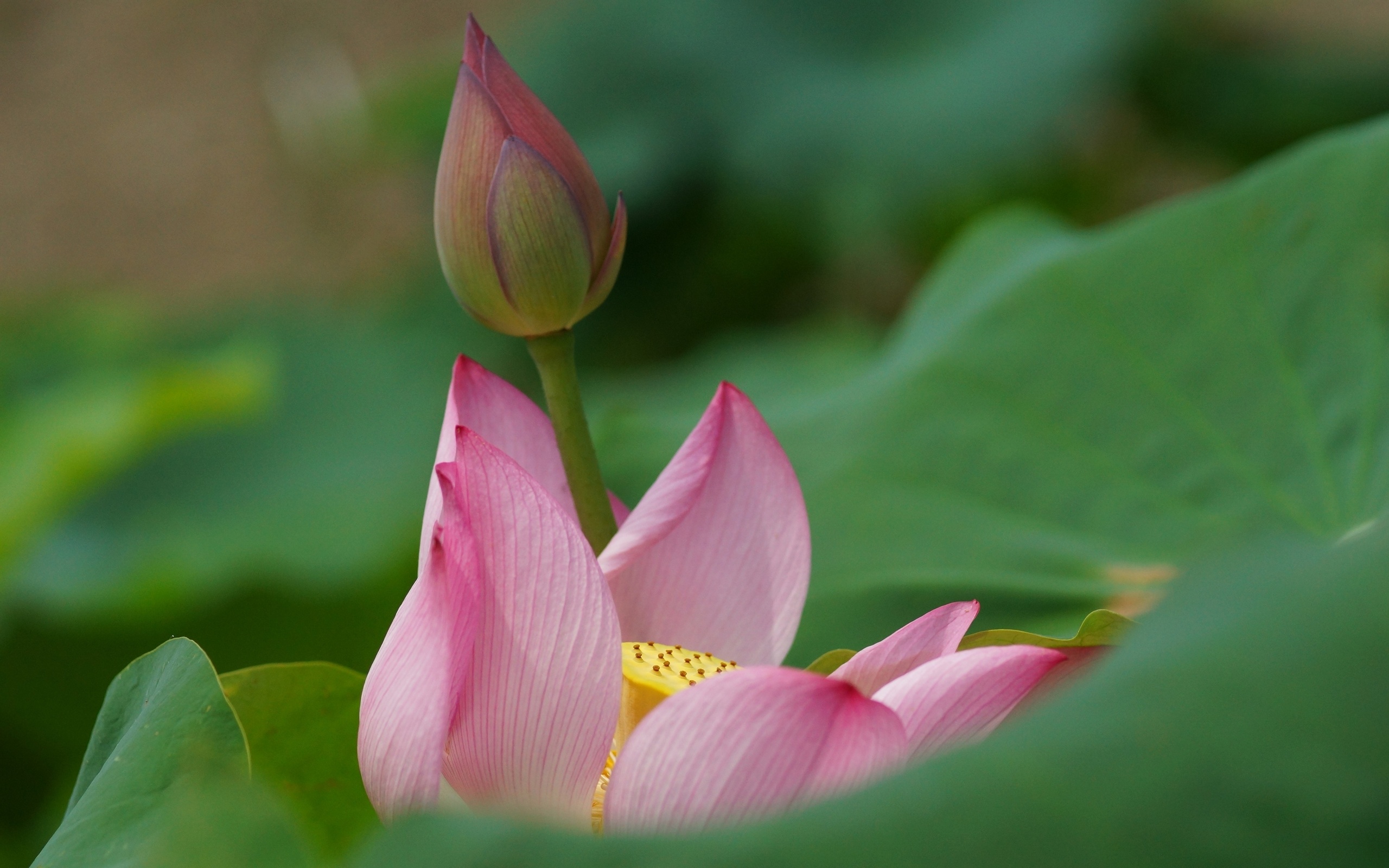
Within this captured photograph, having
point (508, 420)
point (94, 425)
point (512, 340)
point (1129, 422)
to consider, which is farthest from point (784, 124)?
point (508, 420)

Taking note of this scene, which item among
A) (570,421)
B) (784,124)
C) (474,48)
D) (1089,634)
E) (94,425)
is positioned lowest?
(1089,634)

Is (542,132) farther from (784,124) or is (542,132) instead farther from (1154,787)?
(784,124)

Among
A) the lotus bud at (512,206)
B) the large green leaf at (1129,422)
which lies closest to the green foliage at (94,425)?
the large green leaf at (1129,422)

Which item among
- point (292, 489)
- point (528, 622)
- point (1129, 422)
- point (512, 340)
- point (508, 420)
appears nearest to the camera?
point (528, 622)

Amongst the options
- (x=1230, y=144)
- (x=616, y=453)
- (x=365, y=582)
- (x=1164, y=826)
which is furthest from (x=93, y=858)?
(x=1230, y=144)

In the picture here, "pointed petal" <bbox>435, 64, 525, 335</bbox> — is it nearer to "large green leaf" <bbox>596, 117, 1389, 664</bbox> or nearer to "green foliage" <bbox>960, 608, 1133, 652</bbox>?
"green foliage" <bbox>960, 608, 1133, 652</bbox>

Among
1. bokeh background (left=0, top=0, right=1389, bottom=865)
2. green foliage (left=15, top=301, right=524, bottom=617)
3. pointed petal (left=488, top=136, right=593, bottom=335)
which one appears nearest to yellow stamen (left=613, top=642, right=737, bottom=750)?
pointed petal (left=488, top=136, right=593, bottom=335)

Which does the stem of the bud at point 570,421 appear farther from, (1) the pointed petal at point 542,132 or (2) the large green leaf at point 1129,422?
(2) the large green leaf at point 1129,422
